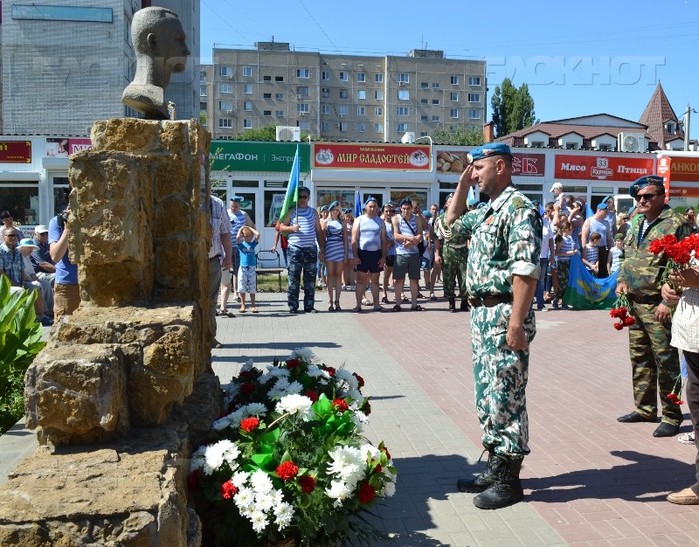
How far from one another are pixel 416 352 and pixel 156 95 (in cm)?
545

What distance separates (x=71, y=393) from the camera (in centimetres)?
273

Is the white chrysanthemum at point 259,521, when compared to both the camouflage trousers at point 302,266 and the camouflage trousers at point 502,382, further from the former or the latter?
the camouflage trousers at point 302,266

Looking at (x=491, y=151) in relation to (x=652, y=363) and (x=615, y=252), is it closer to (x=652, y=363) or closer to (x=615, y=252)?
(x=652, y=363)

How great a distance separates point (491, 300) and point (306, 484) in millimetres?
1581

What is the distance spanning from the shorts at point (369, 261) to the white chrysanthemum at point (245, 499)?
9.41m

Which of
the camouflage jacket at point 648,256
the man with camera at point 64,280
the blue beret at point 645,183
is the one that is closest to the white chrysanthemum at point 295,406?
the camouflage jacket at point 648,256

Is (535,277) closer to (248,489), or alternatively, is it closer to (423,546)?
(423,546)

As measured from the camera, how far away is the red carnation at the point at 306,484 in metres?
3.15

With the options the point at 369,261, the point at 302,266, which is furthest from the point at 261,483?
the point at 369,261

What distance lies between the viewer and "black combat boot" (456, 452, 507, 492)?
13.5 feet

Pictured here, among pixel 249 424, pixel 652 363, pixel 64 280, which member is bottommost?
pixel 652 363

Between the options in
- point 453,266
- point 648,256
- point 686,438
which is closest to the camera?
point 686,438

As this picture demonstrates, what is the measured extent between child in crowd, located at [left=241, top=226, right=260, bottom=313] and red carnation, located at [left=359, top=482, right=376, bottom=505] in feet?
29.3

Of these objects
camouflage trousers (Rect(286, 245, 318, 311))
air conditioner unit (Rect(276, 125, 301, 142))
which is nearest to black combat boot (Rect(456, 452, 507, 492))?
camouflage trousers (Rect(286, 245, 318, 311))
